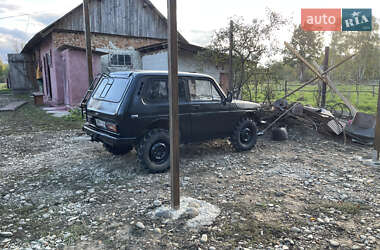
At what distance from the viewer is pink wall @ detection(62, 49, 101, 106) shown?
13258 mm

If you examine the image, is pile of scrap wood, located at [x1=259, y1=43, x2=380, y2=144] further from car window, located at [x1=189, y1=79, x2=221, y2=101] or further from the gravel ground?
car window, located at [x1=189, y1=79, x2=221, y2=101]

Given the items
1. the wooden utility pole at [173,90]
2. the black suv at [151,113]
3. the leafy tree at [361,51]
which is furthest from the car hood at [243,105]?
the leafy tree at [361,51]

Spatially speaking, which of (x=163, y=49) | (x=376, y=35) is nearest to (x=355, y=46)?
(x=376, y=35)

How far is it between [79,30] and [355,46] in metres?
36.3

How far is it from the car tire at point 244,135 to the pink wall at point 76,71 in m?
9.37

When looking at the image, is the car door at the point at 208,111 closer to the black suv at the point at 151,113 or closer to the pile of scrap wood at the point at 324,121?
the black suv at the point at 151,113

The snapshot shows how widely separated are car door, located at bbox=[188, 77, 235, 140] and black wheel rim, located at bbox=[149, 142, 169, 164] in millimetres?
788

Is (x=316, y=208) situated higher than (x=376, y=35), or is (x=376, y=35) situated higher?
(x=376, y=35)

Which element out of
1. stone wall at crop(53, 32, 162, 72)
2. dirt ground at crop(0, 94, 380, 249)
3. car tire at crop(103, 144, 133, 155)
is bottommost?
dirt ground at crop(0, 94, 380, 249)

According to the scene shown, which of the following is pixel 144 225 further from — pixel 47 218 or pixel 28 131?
pixel 28 131

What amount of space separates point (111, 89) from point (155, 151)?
1.41m

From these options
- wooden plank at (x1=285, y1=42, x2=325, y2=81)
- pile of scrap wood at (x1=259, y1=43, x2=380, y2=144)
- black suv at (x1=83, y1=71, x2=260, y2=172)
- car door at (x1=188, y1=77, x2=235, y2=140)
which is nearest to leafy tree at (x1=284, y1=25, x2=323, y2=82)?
wooden plank at (x1=285, y1=42, x2=325, y2=81)

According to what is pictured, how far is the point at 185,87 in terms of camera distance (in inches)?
217

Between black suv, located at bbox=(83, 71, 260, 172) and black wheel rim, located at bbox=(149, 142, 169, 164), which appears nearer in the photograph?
black suv, located at bbox=(83, 71, 260, 172)
